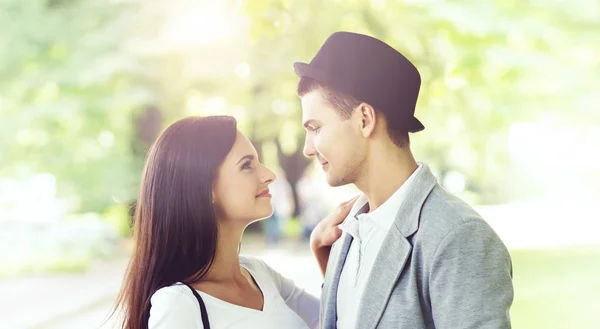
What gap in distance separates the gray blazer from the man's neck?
0.06 m

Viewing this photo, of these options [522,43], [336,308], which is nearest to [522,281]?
[522,43]

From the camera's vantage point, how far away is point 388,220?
124 cm

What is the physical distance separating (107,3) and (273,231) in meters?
3.62

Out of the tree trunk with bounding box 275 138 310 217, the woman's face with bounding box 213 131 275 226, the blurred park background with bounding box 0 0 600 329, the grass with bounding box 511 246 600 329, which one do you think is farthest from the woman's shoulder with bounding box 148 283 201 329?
the tree trunk with bounding box 275 138 310 217

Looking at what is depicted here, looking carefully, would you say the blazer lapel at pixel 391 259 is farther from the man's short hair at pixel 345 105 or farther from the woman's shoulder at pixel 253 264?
the woman's shoulder at pixel 253 264

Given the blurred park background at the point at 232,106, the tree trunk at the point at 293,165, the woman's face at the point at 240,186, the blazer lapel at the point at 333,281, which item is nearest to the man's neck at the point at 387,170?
the blazer lapel at the point at 333,281

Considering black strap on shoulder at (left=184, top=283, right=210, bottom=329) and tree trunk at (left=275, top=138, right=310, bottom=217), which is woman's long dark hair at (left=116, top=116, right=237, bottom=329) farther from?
tree trunk at (left=275, top=138, right=310, bottom=217)

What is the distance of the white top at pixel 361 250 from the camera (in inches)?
48.3

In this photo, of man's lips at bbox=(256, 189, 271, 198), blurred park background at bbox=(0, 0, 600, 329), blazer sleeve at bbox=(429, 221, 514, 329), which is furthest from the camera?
blurred park background at bbox=(0, 0, 600, 329)

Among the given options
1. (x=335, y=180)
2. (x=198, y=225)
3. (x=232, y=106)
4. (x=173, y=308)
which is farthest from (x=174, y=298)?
(x=232, y=106)

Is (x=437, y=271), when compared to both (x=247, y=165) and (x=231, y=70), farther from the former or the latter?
(x=231, y=70)

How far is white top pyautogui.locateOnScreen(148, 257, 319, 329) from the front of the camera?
47.6 inches

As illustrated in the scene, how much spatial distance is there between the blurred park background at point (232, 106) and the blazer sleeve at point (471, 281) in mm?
2859

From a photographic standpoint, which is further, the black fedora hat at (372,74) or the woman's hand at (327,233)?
the woman's hand at (327,233)
